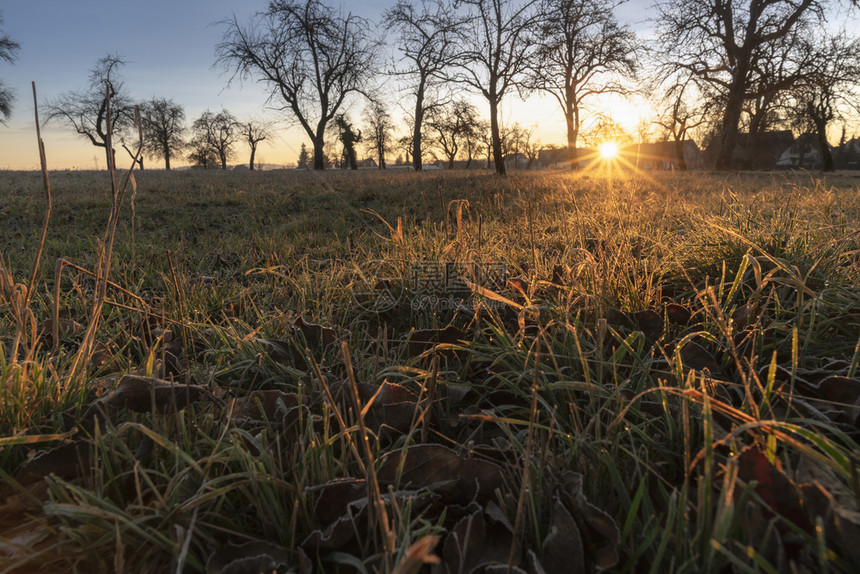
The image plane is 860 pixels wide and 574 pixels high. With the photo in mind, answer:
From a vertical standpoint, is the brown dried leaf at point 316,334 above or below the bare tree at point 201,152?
below

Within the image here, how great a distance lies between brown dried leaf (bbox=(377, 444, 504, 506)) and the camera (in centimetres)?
98

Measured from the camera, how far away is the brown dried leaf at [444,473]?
981 mm

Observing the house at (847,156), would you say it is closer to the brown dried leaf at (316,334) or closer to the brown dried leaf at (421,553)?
the brown dried leaf at (316,334)

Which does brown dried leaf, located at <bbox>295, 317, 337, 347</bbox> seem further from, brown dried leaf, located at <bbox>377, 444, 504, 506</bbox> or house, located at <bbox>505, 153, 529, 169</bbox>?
house, located at <bbox>505, 153, 529, 169</bbox>

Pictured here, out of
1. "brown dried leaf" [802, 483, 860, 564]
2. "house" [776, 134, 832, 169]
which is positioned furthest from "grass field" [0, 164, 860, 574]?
"house" [776, 134, 832, 169]

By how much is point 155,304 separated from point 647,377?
2603mm

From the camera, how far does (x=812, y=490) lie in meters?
0.74

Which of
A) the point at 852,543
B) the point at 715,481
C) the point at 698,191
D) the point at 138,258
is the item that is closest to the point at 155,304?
the point at 138,258

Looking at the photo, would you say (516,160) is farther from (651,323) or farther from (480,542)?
(480,542)

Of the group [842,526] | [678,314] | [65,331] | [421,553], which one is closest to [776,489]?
[842,526]

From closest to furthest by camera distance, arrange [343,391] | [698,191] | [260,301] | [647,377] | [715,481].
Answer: [715,481] → [343,391] → [647,377] → [260,301] → [698,191]

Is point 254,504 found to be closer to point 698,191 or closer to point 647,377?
point 647,377

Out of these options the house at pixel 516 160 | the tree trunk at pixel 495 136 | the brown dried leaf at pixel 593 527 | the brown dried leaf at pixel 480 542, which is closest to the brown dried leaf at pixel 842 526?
the brown dried leaf at pixel 593 527

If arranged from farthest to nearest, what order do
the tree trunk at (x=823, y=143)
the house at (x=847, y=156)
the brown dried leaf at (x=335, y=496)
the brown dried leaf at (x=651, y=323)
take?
the house at (x=847, y=156) → the tree trunk at (x=823, y=143) → the brown dried leaf at (x=651, y=323) → the brown dried leaf at (x=335, y=496)
